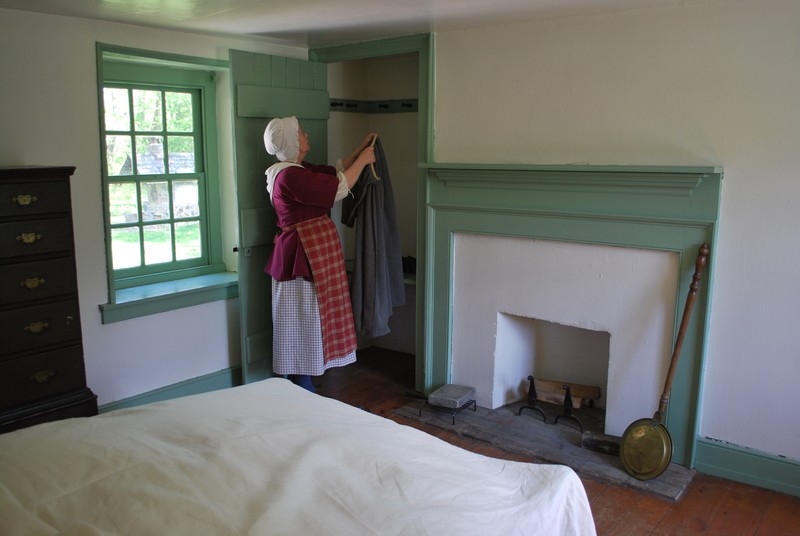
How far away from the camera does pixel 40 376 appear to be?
286cm

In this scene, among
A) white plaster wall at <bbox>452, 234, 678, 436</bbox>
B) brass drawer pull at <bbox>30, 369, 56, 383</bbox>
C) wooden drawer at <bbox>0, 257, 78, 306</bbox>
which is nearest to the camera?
wooden drawer at <bbox>0, 257, 78, 306</bbox>

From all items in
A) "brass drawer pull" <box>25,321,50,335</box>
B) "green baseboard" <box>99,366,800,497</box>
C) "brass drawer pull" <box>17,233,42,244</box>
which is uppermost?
"brass drawer pull" <box>17,233,42,244</box>

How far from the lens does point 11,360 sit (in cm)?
276

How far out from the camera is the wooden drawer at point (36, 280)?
2.71m

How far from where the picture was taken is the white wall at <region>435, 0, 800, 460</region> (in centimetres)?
272

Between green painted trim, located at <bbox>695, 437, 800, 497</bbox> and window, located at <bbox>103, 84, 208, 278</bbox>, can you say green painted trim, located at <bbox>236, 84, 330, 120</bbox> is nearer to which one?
window, located at <bbox>103, 84, 208, 278</bbox>

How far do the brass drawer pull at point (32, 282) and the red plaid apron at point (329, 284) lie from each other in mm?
1173

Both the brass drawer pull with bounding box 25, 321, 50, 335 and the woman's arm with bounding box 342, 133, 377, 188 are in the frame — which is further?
the woman's arm with bounding box 342, 133, 377, 188

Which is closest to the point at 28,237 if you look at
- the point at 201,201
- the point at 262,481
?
the point at 201,201

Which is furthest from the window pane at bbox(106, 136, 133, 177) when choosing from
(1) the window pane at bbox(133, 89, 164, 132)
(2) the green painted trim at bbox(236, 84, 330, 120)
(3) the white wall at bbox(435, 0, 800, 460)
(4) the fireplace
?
(3) the white wall at bbox(435, 0, 800, 460)

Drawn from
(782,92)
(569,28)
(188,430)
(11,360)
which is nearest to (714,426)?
(782,92)

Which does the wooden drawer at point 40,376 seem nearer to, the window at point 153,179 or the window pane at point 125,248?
the window at point 153,179

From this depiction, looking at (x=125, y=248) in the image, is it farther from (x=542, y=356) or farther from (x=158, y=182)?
(x=542, y=356)

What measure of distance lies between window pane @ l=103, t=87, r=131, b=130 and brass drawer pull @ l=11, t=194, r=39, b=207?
93 cm
